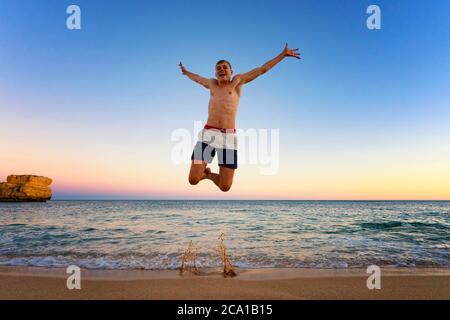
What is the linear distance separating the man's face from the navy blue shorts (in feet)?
3.88

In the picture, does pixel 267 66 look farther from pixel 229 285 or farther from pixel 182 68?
pixel 229 285

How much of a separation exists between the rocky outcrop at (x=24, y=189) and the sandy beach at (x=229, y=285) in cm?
8052

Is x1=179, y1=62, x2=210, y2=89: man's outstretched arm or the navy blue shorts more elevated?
x1=179, y1=62, x2=210, y2=89: man's outstretched arm

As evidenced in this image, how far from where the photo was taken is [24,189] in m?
75.2

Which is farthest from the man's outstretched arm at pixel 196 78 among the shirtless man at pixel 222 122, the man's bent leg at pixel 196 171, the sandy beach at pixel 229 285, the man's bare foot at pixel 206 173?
the sandy beach at pixel 229 285

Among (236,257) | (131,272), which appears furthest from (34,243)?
(236,257)

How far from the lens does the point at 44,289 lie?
5617mm

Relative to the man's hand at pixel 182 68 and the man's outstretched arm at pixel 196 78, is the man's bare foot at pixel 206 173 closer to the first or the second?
the man's outstretched arm at pixel 196 78

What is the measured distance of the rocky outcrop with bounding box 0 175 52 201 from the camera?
245 feet

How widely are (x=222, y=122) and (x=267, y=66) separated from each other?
4.05 feet

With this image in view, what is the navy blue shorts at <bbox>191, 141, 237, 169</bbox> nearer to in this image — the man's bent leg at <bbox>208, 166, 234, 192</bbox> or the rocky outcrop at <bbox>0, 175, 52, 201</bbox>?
the man's bent leg at <bbox>208, 166, 234, 192</bbox>

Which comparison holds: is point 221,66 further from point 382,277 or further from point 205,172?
point 382,277

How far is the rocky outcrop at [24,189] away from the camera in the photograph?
7469cm

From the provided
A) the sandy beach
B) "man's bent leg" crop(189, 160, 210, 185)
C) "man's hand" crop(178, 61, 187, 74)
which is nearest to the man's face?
"man's hand" crop(178, 61, 187, 74)
